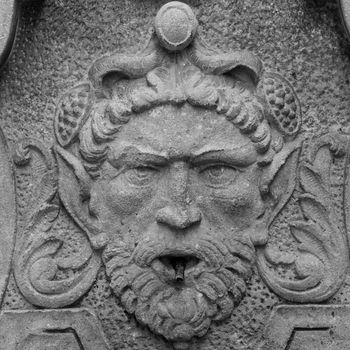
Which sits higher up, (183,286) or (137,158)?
(137,158)

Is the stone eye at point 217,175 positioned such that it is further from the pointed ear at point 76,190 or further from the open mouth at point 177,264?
the pointed ear at point 76,190

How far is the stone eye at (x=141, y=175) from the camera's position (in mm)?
3068

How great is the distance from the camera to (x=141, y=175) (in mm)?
3068

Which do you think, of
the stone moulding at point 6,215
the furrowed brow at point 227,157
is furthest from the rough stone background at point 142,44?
the furrowed brow at point 227,157

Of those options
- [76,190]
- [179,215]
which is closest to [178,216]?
[179,215]

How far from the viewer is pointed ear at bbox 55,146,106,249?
3105 millimetres

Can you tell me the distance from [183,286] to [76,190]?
0.42 meters

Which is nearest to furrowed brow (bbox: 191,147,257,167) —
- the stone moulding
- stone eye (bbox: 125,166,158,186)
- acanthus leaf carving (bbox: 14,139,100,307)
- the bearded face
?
Answer: the bearded face

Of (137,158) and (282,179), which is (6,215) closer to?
(137,158)

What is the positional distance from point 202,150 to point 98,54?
445mm

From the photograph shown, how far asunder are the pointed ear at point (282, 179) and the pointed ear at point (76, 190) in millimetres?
500

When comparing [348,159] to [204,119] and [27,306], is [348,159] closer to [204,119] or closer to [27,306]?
[204,119]

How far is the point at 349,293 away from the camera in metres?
3.13

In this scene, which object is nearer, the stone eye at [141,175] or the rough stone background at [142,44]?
the stone eye at [141,175]
